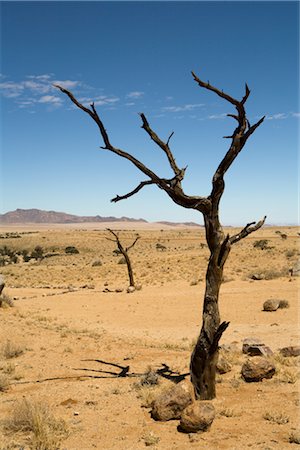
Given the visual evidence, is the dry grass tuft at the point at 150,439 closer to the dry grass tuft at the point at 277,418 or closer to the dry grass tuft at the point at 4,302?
the dry grass tuft at the point at 277,418

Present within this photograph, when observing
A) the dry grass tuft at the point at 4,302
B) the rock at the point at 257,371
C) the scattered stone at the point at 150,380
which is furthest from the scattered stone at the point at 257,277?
the scattered stone at the point at 150,380

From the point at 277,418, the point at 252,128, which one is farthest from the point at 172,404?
the point at 252,128

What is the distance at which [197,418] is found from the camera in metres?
6.59

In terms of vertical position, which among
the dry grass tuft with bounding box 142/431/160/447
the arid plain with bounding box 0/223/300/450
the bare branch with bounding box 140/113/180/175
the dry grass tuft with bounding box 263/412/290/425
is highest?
the bare branch with bounding box 140/113/180/175

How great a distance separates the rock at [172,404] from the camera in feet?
23.5

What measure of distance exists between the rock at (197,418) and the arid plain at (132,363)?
128mm

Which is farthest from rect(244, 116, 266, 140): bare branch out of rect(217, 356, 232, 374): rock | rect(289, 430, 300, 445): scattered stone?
rect(217, 356, 232, 374): rock

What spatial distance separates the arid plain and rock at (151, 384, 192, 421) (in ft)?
0.43

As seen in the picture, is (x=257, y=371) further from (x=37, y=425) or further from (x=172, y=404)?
(x=37, y=425)

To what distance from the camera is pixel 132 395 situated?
8.62 meters

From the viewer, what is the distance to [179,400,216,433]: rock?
6.58 m

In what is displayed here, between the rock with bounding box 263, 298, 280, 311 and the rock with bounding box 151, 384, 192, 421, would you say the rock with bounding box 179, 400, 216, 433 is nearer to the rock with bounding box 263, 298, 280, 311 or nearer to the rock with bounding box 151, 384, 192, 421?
the rock with bounding box 151, 384, 192, 421

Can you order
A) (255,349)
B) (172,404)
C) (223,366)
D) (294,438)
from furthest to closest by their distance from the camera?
(255,349), (223,366), (172,404), (294,438)

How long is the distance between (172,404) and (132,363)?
4408 millimetres
